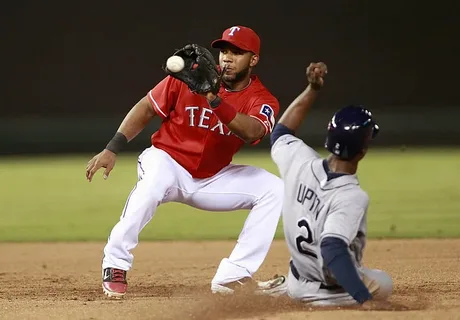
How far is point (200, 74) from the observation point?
4.49 meters

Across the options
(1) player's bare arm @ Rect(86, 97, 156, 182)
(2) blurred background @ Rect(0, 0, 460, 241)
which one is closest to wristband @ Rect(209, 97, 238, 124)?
(1) player's bare arm @ Rect(86, 97, 156, 182)

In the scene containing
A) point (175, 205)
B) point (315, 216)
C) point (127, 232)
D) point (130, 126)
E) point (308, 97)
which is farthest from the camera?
point (175, 205)

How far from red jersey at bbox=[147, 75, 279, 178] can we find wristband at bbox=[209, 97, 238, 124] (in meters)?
0.50

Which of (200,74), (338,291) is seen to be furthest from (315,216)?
(200,74)

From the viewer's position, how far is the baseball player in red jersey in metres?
4.92

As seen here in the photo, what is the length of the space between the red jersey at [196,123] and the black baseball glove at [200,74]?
57 centimetres

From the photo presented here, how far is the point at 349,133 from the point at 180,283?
2.27m

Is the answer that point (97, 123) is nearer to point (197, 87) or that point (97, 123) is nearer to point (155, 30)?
point (155, 30)

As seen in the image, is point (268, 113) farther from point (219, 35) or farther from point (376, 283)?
point (219, 35)

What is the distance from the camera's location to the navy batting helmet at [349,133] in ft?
12.3

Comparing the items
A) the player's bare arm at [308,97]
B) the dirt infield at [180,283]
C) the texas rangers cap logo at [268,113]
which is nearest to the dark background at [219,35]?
the dirt infield at [180,283]

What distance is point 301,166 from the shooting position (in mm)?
4004

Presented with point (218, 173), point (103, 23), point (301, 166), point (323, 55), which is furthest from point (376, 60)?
point (301, 166)

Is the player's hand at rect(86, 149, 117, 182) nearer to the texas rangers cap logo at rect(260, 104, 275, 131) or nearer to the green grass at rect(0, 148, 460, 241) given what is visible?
the texas rangers cap logo at rect(260, 104, 275, 131)
